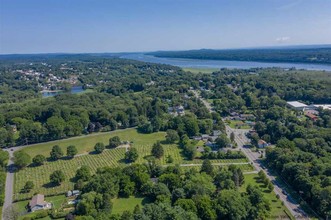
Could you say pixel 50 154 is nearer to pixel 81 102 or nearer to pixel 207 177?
pixel 207 177

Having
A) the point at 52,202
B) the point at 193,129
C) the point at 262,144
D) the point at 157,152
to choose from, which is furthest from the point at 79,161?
the point at 262,144

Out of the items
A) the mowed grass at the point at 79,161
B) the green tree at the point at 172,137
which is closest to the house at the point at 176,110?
the mowed grass at the point at 79,161

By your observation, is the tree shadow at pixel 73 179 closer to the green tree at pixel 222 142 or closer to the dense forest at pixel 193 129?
the dense forest at pixel 193 129

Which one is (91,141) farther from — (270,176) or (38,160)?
(270,176)

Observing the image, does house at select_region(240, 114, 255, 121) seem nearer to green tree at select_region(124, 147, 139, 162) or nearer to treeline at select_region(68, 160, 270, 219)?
treeline at select_region(68, 160, 270, 219)

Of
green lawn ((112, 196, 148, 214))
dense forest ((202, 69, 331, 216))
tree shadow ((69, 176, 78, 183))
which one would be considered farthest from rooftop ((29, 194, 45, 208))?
dense forest ((202, 69, 331, 216))
